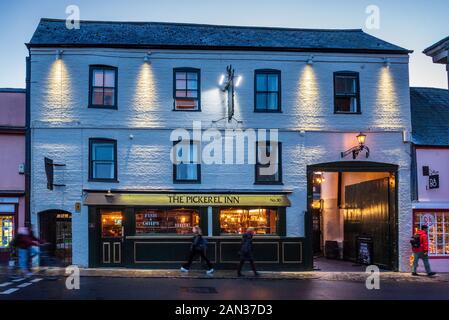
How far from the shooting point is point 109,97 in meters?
24.5

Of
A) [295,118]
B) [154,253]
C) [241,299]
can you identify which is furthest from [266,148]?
[241,299]

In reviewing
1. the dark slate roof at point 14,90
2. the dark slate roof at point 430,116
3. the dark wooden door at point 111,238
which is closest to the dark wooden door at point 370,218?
the dark slate roof at point 430,116

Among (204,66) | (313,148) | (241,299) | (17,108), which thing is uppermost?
(204,66)

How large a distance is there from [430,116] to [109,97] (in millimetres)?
12726

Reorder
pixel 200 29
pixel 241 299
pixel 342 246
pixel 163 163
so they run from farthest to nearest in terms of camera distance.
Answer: pixel 342 246 < pixel 200 29 < pixel 163 163 < pixel 241 299

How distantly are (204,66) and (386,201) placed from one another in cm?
868

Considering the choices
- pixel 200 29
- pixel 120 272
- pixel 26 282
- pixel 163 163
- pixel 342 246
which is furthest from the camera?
pixel 342 246

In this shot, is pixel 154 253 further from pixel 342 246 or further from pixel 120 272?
pixel 342 246

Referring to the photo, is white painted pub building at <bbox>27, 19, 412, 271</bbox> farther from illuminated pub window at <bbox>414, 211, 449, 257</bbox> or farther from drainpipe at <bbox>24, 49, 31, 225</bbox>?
illuminated pub window at <bbox>414, 211, 449, 257</bbox>

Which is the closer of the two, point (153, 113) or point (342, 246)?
point (153, 113)

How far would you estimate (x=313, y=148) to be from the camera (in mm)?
24953

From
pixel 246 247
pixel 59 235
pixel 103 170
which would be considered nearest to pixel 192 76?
pixel 103 170

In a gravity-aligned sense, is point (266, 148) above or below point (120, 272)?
above

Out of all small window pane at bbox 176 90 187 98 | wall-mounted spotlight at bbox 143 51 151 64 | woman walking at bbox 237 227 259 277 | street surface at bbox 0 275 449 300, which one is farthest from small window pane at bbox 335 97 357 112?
wall-mounted spotlight at bbox 143 51 151 64
